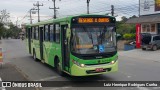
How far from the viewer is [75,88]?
10430 millimetres

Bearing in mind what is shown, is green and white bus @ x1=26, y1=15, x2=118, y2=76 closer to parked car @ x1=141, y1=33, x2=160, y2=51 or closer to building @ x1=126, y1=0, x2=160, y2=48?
parked car @ x1=141, y1=33, x2=160, y2=51

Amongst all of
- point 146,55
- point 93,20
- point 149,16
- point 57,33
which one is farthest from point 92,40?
point 149,16

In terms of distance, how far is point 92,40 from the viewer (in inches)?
435

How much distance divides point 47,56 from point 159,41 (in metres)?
17.3

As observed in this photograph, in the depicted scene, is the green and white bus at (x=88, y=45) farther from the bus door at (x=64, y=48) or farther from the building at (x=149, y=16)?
the building at (x=149, y=16)

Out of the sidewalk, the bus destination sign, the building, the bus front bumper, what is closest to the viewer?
the bus front bumper

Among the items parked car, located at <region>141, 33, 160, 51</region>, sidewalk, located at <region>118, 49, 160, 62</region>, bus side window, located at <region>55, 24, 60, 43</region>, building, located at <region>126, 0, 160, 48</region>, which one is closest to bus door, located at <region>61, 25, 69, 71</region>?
bus side window, located at <region>55, 24, 60, 43</region>

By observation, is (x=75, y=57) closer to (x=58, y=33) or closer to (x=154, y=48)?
(x=58, y=33)

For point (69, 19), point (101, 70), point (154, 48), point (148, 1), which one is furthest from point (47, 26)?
point (148, 1)

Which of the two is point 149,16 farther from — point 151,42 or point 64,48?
point 64,48

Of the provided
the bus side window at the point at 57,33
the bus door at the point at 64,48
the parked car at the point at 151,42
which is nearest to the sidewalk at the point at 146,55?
the parked car at the point at 151,42

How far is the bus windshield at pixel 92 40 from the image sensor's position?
10922 mm

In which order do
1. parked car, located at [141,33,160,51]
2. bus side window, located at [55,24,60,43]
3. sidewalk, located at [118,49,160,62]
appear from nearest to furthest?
1. bus side window, located at [55,24,60,43]
2. sidewalk, located at [118,49,160,62]
3. parked car, located at [141,33,160,51]

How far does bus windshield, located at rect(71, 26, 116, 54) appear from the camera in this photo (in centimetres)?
1092
